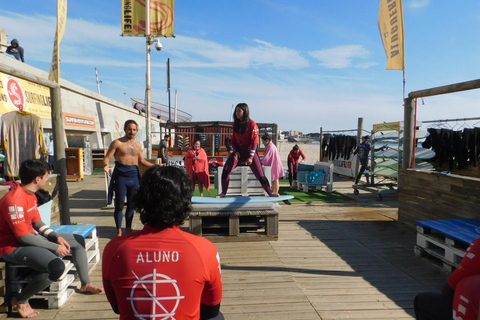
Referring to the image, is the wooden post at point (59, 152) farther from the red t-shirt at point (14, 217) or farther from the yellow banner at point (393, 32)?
the yellow banner at point (393, 32)

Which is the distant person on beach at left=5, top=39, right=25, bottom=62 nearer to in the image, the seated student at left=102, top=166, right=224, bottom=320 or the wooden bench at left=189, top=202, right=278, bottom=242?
the wooden bench at left=189, top=202, right=278, bottom=242

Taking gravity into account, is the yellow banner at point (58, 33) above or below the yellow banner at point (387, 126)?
above

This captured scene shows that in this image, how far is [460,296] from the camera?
1857 mm

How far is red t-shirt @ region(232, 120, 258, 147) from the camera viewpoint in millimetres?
6078

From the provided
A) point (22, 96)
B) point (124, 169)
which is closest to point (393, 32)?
point (124, 169)

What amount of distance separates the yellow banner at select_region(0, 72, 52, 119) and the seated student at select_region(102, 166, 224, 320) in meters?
11.2

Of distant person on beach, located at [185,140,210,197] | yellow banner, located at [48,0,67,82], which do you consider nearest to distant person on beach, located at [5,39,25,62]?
yellow banner, located at [48,0,67,82]

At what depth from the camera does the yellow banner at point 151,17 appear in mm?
15125

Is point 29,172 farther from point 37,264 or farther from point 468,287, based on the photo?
point 468,287

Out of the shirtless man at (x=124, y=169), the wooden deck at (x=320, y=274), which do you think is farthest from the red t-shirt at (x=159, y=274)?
the shirtless man at (x=124, y=169)

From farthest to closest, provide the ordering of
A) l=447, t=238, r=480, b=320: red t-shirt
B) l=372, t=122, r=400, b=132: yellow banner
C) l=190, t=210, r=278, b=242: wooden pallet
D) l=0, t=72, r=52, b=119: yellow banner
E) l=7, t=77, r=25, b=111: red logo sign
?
l=7, t=77, r=25, b=111: red logo sign
l=372, t=122, r=400, b=132: yellow banner
l=0, t=72, r=52, b=119: yellow banner
l=190, t=210, r=278, b=242: wooden pallet
l=447, t=238, r=480, b=320: red t-shirt

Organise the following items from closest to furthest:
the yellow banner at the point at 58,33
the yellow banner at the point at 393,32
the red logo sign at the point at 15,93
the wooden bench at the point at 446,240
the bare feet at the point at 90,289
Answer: the bare feet at the point at 90,289, the wooden bench at the point at 446,240, the yellow banner at the point at 58,33, the yellow banner at the point at 393,32, the red logo sign at the point at 15,93

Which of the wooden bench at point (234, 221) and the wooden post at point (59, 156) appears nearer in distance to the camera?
the wooden post at point (59, 156)

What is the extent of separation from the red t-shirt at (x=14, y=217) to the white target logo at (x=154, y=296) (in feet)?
7.32
